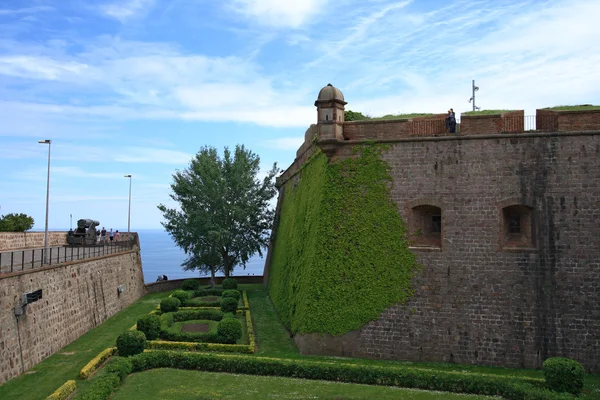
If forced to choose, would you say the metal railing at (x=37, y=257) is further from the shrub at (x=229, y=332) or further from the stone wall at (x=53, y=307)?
the shrub at (x=229, y=332)

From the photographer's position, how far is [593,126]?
55.5 ft

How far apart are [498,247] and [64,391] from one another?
14818 millimetres

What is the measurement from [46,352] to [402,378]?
517 inches

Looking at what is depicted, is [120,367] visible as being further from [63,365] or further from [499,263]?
[499,263]

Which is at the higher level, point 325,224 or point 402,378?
point 325,224

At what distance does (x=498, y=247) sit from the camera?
689 inches

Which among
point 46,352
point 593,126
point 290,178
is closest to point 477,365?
point 593,126

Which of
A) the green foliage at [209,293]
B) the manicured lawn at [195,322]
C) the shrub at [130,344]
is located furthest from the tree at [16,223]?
the shrub at [130,344]

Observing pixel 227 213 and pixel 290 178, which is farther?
pixel 227 213

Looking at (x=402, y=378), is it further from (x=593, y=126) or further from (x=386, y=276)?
(x=593, y=126)

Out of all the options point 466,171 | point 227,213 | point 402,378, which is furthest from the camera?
point 227,213

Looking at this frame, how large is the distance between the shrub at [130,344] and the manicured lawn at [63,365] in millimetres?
1463

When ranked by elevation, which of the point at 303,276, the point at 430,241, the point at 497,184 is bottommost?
the point at 303,276

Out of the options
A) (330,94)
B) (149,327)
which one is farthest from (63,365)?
(330,94)
